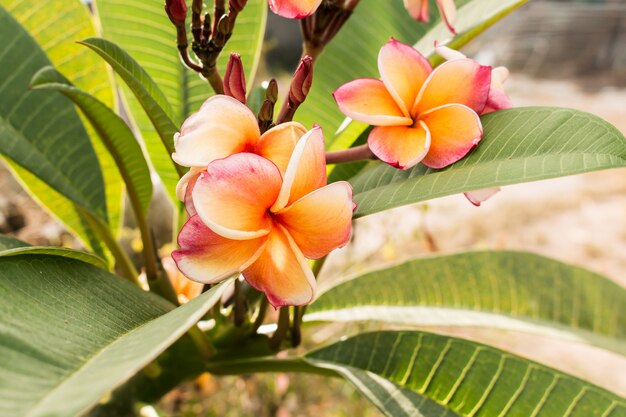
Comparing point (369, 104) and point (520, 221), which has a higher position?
point (369, 104)

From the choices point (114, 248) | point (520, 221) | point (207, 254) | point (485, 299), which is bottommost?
point (520, 221)

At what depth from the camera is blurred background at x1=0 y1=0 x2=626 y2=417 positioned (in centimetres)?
164

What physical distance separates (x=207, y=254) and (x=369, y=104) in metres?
0.18

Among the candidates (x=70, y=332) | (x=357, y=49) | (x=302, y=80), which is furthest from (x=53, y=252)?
(x=357, y=49)

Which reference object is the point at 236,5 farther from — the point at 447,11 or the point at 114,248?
the point at 114,248

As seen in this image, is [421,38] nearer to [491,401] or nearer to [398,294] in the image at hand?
[398,294]

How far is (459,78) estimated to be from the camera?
0.53 m

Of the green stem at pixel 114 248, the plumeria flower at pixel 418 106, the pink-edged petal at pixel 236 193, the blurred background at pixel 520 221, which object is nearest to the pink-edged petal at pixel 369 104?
the plumeria flower at pixel 418 106

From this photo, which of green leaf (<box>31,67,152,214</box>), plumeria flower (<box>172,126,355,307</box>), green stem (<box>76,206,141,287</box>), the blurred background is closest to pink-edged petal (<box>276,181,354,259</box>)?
plumeria flower (<box>172,126,355,307</box>)

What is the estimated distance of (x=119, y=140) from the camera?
65 centimetres

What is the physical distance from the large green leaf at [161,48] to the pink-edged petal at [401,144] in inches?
10.0

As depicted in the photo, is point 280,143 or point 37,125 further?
point 37,125

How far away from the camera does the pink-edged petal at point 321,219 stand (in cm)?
43

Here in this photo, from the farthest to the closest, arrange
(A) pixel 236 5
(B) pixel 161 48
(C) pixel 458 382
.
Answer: (B) pixel 161 48
(C) pixel 458 382
(A) pixel 236 5
